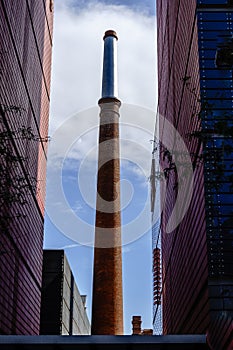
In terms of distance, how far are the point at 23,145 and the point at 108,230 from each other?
23.6ft

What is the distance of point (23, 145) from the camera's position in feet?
73.9

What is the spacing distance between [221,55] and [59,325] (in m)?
26.0

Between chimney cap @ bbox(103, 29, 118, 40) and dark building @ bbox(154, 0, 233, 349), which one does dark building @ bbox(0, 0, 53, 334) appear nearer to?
chimney cap @ bbox(103, 29, 118, 40)

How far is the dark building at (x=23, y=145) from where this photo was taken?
60.7 ft

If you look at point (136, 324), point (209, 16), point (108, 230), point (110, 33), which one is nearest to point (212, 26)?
point (209, 16)

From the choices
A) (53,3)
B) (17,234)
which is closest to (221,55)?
(17,234)

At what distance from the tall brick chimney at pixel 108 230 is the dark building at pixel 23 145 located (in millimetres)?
2696

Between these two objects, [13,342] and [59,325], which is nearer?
[13,342]

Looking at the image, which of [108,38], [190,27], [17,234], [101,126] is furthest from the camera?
[108,38]

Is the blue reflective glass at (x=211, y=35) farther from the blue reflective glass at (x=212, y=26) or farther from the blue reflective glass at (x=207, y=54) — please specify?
the blue reflective glass at (x=207, y=54)

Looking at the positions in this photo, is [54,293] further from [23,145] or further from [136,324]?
[136,324]

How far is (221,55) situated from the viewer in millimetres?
7246

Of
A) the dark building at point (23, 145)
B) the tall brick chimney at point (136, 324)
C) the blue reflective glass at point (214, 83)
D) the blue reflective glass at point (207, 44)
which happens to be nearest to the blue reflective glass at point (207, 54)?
the blue reflective glass at point (207, 44)
